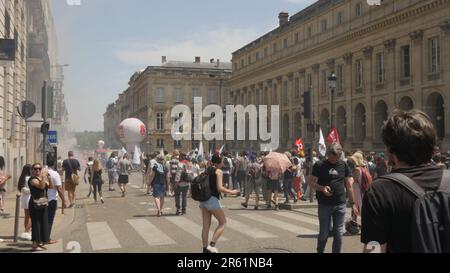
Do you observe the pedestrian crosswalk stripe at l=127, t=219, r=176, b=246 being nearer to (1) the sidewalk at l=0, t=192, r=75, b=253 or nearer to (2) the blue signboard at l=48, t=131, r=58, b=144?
(1) the sidewalk at l=0, t=192, r=75, b=253

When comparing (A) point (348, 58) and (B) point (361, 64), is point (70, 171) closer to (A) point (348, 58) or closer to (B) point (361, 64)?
(B) point (361, 64)

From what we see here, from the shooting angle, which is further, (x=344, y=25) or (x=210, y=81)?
(x=210, y=81)

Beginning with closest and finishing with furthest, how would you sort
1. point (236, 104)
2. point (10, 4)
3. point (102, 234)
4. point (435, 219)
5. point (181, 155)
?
1. point (435, 219)
2. point (102, 234)
3. point (181, 155)
4. point (10, 4)
5. point (236, 104)

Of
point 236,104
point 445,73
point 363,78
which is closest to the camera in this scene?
point 445,73

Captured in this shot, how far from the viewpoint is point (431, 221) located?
246 cm

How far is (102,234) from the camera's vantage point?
35.0ft

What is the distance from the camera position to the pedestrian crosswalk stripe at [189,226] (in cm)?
1048

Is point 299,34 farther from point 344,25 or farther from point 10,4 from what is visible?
point 10,4

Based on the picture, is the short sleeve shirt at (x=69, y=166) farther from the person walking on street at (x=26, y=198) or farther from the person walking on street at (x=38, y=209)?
the person walking on street at (x=38, y=209)

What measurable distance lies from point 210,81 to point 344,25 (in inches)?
1664

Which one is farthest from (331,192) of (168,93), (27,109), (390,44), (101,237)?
(168,93)

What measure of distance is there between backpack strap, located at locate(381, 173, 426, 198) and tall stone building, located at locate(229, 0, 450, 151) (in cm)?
2916
